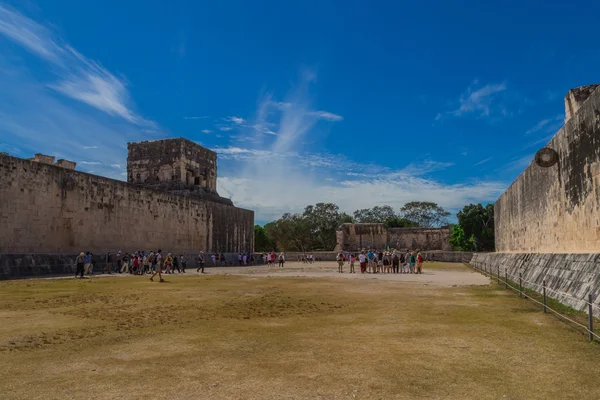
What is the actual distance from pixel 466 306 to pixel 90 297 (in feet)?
23.9

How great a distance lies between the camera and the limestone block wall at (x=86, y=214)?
16.5 meters

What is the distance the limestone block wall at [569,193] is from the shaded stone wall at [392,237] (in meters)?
26.7

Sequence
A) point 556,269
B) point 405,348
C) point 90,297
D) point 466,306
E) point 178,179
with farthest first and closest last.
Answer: point 178,179, point 90,297, point 556,269, point 466,306, point 405,348

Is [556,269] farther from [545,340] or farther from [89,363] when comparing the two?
[89,363]

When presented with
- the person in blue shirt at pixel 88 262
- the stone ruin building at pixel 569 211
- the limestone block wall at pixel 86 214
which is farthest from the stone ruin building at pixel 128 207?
the stone ruin building at pixel 569 211

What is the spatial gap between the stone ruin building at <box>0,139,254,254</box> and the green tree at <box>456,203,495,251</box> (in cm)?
2227

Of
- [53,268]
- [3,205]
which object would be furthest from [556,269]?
[3,205]

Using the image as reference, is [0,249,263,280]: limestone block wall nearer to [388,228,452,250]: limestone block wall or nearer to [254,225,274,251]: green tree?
[388,228,452,250]: limestone block wall

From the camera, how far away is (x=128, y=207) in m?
22.3

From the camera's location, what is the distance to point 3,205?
16094mm

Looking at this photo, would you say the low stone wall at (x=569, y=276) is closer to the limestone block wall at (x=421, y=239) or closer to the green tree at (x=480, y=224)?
the limestone block wall at (x=421, y=239)

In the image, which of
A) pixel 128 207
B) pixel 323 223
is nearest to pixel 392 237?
pixel 323 223

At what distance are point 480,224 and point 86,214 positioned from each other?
3618cm

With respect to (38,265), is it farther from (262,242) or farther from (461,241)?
(262,242)
